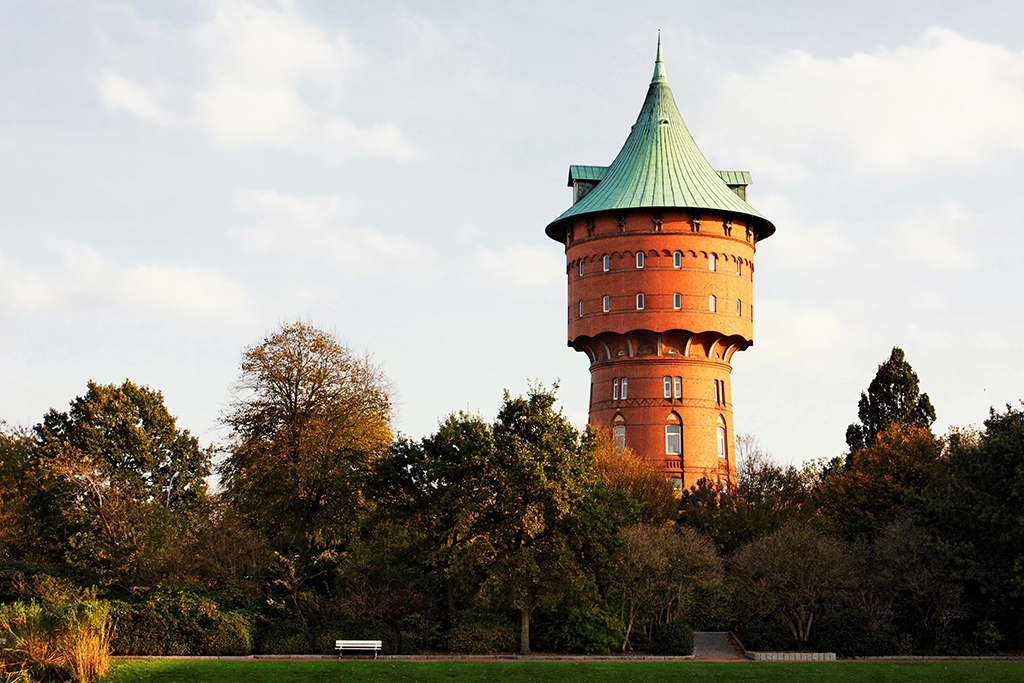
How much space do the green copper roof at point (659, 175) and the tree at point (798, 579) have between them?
23995 millimetres

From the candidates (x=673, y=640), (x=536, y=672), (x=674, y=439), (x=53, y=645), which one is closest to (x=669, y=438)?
(x=674, y=439)

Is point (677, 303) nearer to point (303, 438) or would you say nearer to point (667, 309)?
point (667, 309)

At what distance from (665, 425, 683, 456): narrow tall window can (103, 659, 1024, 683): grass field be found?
2702cm

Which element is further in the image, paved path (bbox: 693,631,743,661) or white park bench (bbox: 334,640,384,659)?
paved path (bbox: 693,631,743,661)

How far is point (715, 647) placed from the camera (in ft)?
109

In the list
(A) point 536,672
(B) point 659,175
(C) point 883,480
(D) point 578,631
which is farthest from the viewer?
(B) point 659,175

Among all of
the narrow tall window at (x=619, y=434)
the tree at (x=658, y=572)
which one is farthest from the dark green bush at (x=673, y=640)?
the narrow tall window at (x=619, y=434)

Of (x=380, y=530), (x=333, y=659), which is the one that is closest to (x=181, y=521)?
(x=380, y=530)

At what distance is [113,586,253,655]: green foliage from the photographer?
28594 mm

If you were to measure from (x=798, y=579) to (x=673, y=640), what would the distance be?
385 centimetres

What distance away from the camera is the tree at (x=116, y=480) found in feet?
109

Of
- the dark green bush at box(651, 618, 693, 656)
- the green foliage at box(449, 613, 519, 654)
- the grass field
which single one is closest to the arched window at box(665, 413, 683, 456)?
the dark green bush at box(651, 618, 693, 656)

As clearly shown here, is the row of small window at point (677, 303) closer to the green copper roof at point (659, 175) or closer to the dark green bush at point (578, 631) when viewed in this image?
the green copper roof at point (659, 175)

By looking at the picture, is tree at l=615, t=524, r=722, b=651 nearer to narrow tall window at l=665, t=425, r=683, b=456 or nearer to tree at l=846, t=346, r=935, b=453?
narrow tall window at l=665, t=425, r=683, b=456
